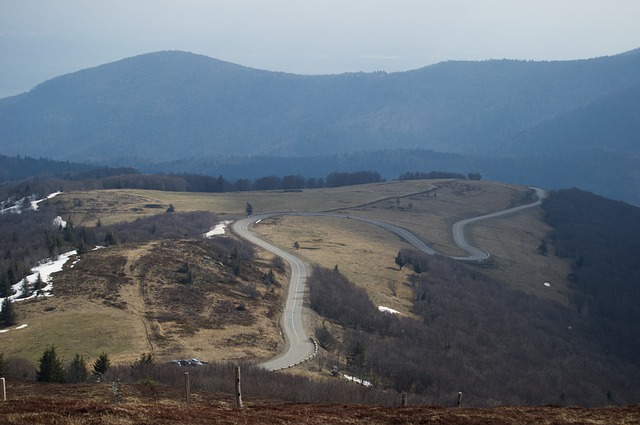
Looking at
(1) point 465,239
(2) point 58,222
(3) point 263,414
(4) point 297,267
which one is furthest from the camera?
(1) point 465,239

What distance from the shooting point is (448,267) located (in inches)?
4751

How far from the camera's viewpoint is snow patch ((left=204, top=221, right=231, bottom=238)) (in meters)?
124

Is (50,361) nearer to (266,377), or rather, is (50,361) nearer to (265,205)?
(266,377)

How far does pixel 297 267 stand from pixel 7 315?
4871cm

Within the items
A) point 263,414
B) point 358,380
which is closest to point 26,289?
point 358,380

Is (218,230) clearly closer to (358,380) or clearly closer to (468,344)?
(468,344)

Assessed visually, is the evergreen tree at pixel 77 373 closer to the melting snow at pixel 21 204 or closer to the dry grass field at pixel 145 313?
the dry grass field at pixel 145 313

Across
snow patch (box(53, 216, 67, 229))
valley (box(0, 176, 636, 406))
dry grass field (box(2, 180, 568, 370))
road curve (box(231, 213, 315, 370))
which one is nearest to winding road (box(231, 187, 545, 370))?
road curve (box(231, 213, 315, 370))

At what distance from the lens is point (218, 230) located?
12938cm

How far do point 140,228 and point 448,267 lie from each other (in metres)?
60.7

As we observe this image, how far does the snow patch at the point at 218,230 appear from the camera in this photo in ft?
407

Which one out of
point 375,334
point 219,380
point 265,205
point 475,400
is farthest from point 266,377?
point 265,205

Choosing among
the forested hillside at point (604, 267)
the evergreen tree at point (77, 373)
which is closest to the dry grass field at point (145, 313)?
the evergreen tree at point (77, 373)

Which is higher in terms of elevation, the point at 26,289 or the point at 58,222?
the point at 58,222
